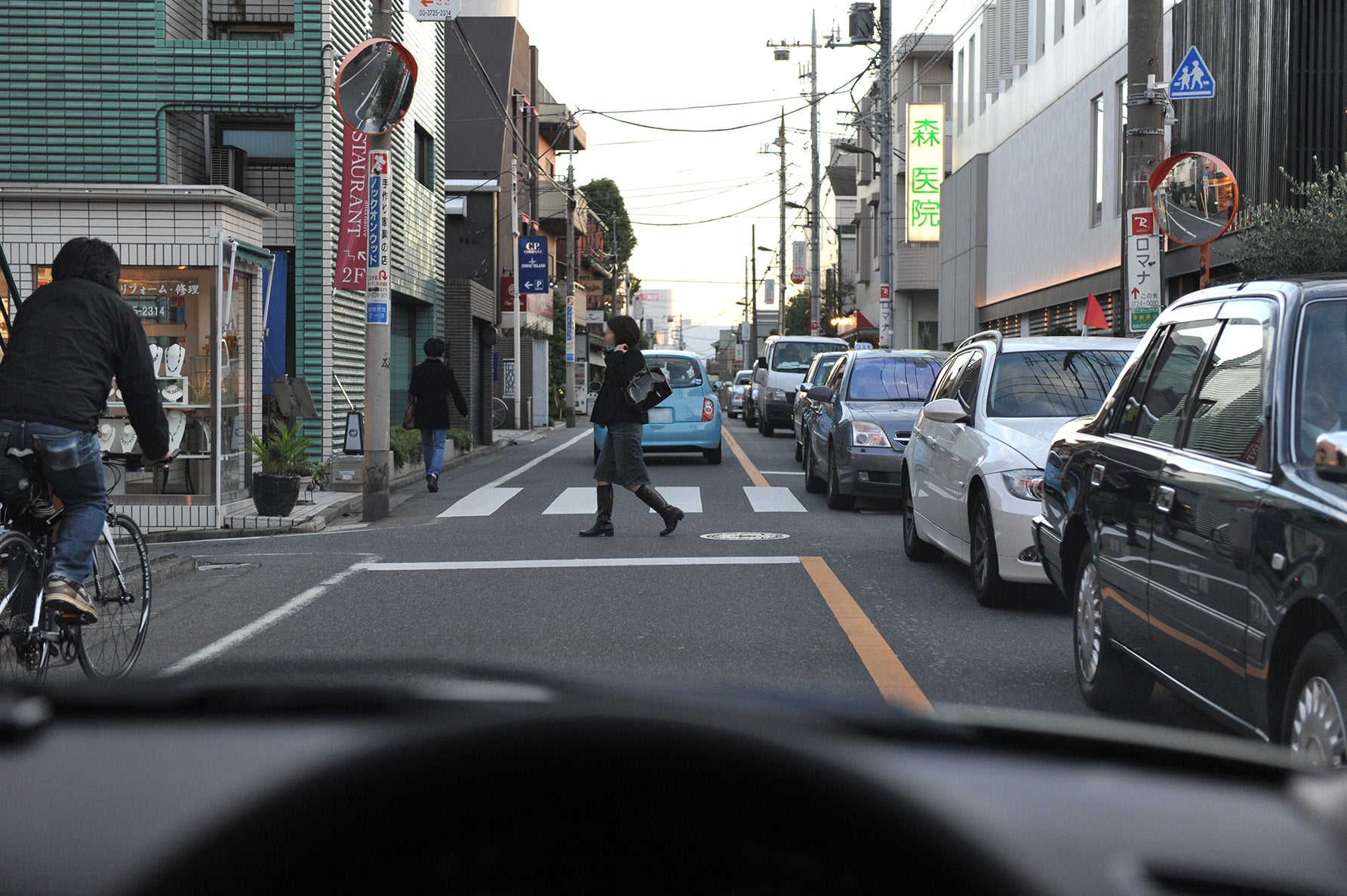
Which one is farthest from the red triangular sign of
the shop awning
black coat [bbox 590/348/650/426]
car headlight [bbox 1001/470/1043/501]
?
the shop awning

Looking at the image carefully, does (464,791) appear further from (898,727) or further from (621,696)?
(898,727)

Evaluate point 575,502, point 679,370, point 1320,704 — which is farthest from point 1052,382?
point 679,370

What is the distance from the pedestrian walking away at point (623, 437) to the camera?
11164mm

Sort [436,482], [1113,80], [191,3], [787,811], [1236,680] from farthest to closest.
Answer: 1. [1113,80]
2. [191,3]
3. [436,482]
4. [1236,680]
5. [787,811]

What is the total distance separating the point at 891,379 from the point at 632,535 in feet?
14.3

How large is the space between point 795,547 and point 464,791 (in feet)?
30.8

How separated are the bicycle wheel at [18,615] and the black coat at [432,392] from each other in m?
11.5

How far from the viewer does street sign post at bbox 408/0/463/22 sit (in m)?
16.4

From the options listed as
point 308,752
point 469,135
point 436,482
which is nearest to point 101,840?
point 308,752

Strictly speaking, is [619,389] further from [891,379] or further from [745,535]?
[891,379]

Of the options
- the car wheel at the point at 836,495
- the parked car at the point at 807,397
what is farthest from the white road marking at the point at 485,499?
the parked car at the point at 807,397

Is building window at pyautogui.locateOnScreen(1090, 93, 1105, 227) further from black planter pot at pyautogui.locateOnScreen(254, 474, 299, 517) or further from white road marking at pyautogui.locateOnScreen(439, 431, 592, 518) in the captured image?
black planter pot at pyautogui.locateOnScreen(254, 474, 299, 517)

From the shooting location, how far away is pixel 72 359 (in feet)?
18.0

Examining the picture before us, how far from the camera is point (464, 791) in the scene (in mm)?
1154
